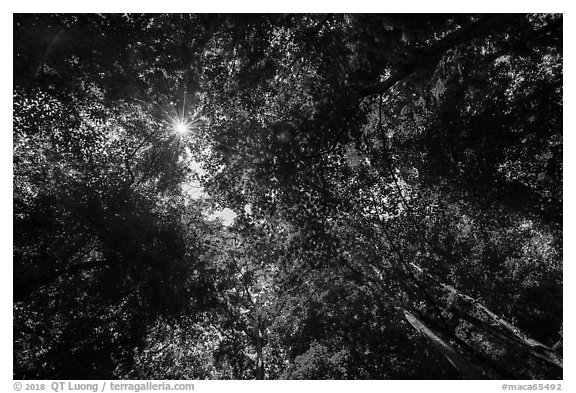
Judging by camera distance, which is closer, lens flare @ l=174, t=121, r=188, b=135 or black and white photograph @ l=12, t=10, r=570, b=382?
black and white photograph @ l=12, t=10, r=570, b=382

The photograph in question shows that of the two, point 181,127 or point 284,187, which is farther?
point 181,127

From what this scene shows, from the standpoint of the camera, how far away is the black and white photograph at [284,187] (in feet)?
25.6

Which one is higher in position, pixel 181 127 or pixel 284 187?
pixel 181 127

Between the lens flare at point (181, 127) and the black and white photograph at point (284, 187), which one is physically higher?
the lens flare at point (181, 127)

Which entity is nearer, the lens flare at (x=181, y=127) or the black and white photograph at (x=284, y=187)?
the black and white photograph at (x=284, y=187)

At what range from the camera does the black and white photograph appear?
780 centimetres

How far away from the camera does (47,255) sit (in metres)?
11.1

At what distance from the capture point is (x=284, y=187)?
8336 millimetres

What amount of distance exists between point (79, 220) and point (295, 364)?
12.3 m

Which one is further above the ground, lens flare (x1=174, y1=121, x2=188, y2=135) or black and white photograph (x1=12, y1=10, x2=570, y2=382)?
lens flare (x1=174, y1=121, x2=188, y2=135)
